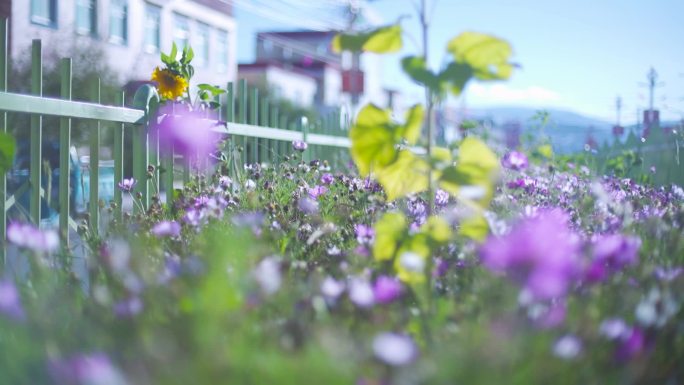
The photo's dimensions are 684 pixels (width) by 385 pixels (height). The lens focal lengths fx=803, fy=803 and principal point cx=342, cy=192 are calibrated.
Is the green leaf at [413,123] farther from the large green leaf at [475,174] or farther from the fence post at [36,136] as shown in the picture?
the fence post at [36,136]

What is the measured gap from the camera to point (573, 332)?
1.40 meters

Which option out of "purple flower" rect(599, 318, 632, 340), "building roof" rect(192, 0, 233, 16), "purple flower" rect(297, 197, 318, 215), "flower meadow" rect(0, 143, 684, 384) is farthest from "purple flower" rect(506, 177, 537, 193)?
"building roof" rect(192, 0, 233, 16)

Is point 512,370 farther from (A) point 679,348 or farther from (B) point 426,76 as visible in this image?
(B) point 426,76

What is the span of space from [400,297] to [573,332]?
553 mm

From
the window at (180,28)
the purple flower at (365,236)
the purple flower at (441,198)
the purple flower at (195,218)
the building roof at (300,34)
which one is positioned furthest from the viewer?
the building roof at (300,34)

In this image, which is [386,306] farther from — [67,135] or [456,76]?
[67,135]

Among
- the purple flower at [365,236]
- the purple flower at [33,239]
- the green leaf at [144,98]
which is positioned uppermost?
the green leaf at [144,98]

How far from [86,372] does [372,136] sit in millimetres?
1126

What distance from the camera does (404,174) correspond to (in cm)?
216

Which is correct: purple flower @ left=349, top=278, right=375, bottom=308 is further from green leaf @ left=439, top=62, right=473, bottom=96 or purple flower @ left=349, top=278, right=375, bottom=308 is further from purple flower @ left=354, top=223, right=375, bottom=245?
purple flower @ left=354, top=223, right=375, bottom=245

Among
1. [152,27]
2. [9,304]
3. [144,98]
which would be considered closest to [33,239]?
[9,304]

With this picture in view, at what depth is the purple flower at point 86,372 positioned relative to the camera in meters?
0.98

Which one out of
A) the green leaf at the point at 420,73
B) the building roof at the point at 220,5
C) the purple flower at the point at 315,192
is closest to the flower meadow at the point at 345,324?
the green leaf at the point at 420,73

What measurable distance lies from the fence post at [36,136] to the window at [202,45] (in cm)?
2451
